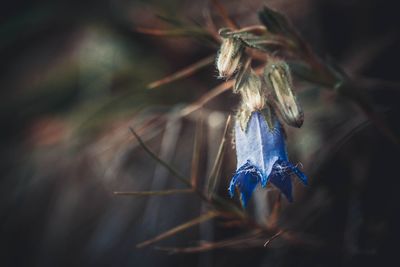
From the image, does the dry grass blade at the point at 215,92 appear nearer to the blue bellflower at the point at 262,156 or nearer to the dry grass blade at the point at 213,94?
the dry grass blade at the point at 213,94

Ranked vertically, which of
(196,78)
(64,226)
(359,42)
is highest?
(196,78)

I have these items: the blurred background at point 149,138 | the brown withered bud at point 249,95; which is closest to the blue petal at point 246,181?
the brown withered bud at point 249,95

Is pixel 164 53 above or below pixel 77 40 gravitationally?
below

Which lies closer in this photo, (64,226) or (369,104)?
(369,104)

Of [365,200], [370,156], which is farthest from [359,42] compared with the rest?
[365,200]

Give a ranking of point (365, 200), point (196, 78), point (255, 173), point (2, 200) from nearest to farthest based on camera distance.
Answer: point (255, 173) < point (365, 200) < point (2, 200) < point (196, 78)

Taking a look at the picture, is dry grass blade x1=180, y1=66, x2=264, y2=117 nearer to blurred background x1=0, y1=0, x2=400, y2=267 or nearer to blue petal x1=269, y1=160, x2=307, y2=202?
blurred background x1=0, y1=0, x2=400, y2=267

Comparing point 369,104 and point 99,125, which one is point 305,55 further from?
point 99,125
